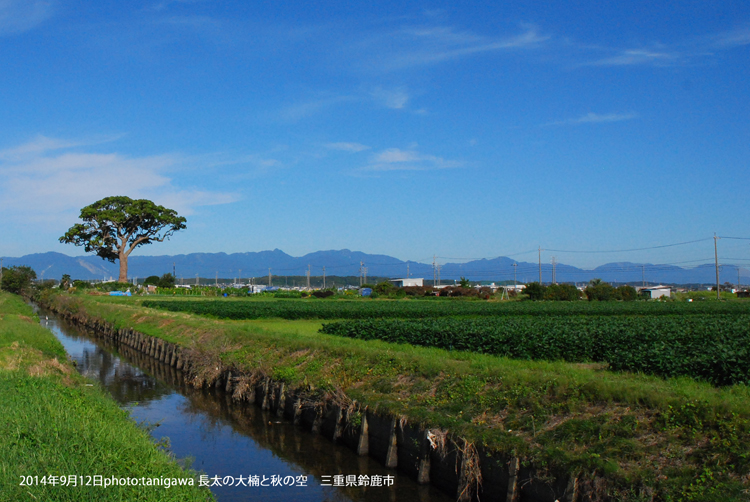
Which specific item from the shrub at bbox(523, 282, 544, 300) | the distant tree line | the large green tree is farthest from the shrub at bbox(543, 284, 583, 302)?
the large green tree

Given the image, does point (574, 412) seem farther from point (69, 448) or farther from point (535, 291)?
point (535, 291)

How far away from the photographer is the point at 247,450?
14617mm

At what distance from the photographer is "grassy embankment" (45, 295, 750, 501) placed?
7820 mm

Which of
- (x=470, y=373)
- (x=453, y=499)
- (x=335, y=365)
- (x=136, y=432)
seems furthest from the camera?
(x=335, y=365)

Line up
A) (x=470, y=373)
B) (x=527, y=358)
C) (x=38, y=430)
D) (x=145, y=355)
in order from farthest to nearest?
(x=145, y=355) < (x=527, y=358) < (x=470, y=373) < (x=38, y=430)

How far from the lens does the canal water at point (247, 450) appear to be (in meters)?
11.7

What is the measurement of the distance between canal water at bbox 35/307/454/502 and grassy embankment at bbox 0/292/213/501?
4.58 feet

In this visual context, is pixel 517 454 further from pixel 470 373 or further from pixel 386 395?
pixel 386 395

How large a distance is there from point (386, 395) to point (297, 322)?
23793mm

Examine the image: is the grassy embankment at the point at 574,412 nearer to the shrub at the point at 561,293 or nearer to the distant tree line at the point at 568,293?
the shrub at the point at 561,293

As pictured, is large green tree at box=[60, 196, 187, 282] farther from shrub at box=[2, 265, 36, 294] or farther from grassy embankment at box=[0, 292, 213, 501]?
grassy embankment at box=[0, 292, 213, 501]

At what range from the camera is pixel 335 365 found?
16.5 m

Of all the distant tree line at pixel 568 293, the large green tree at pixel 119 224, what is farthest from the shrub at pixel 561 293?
the large green tree at pixel 119 224

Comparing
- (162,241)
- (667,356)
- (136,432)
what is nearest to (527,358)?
(667,356)
